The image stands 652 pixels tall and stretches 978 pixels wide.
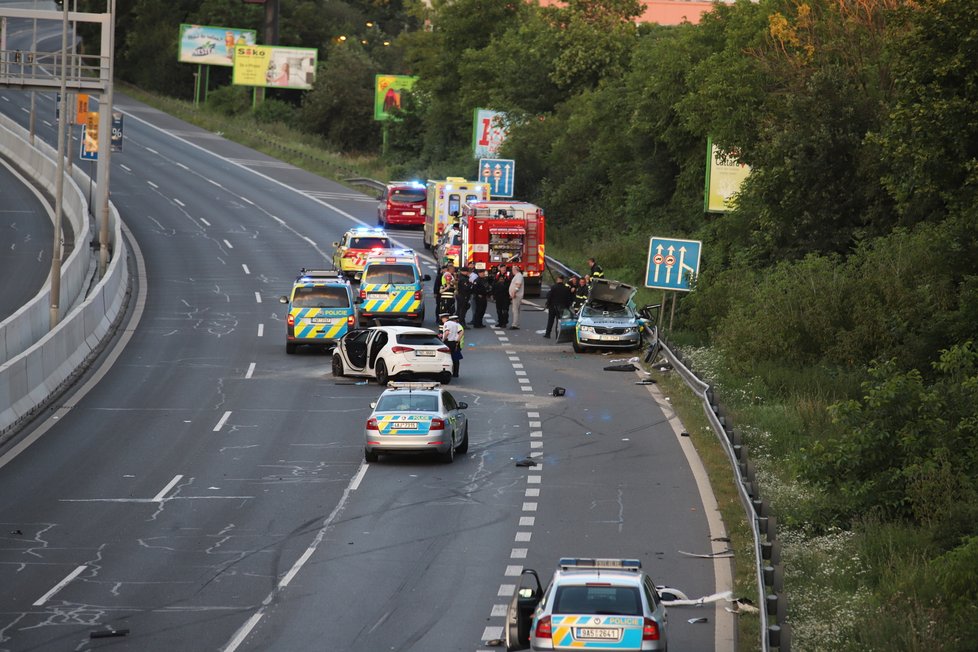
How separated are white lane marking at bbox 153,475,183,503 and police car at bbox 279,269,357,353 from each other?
43.4 ft

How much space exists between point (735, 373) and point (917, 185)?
566cm

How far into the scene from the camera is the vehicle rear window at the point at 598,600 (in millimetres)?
13531

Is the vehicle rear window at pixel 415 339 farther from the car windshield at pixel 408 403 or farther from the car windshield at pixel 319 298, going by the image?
the car windshield at pixel 408 403

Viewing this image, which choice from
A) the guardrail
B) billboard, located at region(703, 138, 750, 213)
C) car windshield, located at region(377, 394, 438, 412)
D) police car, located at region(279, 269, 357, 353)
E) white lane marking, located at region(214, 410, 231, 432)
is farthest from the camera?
billboard, located at region(703, 138, 750, 213)

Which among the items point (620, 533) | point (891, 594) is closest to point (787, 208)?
point (620, 533)

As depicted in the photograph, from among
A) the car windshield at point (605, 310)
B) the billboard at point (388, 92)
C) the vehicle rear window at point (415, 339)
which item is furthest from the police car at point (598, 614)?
the billboard at point (388, 92)

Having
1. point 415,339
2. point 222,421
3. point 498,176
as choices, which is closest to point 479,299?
point 415,339

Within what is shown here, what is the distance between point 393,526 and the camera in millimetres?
21219

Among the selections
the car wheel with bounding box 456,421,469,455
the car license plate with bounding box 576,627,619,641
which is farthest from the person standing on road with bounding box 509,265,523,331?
the car license plate with bounding box 576,627,619,641

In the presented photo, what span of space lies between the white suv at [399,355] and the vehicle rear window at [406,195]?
3294cm

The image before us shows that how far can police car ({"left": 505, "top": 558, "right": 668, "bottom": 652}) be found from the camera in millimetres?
13367

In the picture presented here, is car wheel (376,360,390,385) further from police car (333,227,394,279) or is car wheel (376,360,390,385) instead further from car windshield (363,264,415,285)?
police car (333,227,394,279)

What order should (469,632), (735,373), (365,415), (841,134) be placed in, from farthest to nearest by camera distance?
(841,134) → (735,373) → (365,415) → (469,632)

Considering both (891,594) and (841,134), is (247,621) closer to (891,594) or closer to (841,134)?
(891,594)
